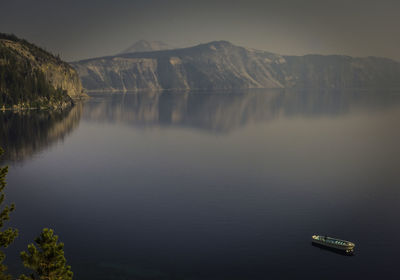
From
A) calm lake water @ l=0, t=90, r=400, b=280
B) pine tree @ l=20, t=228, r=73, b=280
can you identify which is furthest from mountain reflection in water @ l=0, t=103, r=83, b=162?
pine tree @ l=20, t=228, r=73, b=280

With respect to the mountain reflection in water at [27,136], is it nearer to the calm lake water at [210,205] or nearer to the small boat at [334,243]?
the calm lake water at [210,205]

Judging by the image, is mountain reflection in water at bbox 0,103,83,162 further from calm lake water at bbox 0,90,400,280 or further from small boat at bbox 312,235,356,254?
small boat at bbox 312,235,356,254

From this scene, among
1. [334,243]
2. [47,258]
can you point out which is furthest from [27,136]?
[47,258]

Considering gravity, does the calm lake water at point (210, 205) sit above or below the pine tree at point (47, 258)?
below

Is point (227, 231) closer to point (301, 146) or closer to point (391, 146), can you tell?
point (301, 146)

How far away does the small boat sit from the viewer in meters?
57.8

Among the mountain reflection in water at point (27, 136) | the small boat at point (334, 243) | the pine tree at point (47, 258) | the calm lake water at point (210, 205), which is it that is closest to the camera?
the pine tree at point (47, 258)

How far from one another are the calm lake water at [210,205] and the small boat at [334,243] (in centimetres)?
116

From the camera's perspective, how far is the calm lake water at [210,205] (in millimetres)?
55344

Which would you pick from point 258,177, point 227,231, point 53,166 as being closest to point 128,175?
point 53,166

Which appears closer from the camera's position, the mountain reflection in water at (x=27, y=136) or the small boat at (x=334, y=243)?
the small boat at (x=334, y=243)

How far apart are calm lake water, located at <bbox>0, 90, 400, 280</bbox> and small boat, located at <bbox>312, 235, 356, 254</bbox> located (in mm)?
1161

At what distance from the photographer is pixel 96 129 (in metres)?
193

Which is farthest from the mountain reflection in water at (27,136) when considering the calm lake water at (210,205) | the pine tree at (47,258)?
the pine tree at (47,258)
